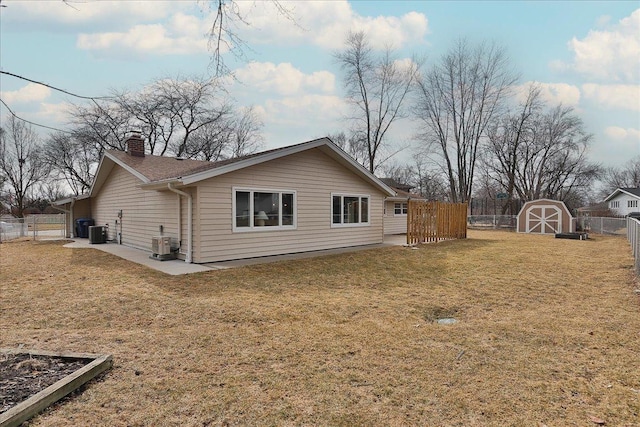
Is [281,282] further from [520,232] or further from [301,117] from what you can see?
[520,232]

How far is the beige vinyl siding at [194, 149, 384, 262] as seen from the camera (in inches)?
353

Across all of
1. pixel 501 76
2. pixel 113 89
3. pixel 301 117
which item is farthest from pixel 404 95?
pixel 113 89

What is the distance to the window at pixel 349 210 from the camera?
1212 centimetres

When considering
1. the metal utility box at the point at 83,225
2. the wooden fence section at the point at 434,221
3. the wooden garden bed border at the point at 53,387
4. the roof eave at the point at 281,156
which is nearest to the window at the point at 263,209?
the roof eave at the point at 281,156

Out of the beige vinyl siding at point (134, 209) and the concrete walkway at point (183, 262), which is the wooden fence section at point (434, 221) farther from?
the beige vinyl siding at point (134, 209)

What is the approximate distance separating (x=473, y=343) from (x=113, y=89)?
91.8ft

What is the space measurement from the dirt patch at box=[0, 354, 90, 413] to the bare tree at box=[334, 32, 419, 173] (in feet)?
80.6

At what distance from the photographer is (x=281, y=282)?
22.8ft

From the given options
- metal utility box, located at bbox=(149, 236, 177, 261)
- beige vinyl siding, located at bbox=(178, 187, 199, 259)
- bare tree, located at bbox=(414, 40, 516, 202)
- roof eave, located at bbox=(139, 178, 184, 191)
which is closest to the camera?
roof eave, located at bbox=(139, 178, 184, 191)

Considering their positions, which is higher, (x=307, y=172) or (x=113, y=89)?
(x=113, y=89)

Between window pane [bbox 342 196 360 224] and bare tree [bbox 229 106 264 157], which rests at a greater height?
bare tree [bbox 229 106 264 157]

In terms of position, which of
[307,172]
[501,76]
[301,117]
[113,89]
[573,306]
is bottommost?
[573,306]

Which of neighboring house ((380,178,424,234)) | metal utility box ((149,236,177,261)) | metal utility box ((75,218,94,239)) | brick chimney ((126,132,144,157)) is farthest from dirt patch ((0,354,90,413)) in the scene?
neighboring house ((380,178,424,234))

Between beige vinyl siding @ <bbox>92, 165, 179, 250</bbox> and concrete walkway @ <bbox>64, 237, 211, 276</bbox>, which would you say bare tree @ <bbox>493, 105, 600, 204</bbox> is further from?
concrete walkway @ <bbox>64, 237, 211, 276</bbox>
